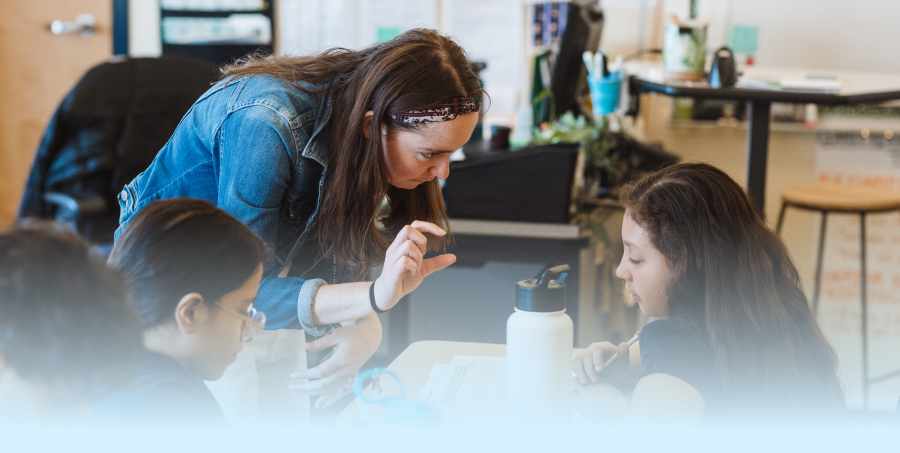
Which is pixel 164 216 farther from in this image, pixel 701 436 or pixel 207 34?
pixel 207 34

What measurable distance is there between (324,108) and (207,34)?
2.42 meters

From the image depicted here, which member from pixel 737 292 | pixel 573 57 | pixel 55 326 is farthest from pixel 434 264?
pixel 573 57

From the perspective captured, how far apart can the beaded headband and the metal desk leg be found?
992 millimetres

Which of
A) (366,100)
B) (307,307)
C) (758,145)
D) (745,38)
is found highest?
(745,38)

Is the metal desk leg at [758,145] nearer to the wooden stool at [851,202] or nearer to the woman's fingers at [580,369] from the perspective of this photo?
the wooden stool at [851,202]

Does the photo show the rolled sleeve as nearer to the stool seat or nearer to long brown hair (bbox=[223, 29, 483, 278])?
long brown hair (bbox=[223, 29, 483, 278])

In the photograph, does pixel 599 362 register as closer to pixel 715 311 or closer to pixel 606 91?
pixel 715 311

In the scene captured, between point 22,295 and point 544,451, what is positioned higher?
point 22,295

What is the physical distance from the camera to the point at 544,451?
43cm

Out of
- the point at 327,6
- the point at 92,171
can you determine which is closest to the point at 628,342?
the point at 92,171

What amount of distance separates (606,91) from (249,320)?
1348mm

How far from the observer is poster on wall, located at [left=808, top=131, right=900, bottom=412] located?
2.34 meters

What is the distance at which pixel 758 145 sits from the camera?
60.7 inches

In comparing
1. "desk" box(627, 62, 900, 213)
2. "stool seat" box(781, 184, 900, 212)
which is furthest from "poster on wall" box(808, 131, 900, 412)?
"desk" box(627, 62, 900, 213)
